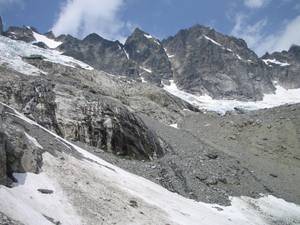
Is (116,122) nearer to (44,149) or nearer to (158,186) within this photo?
(158,186)

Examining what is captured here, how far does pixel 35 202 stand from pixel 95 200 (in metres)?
3.56

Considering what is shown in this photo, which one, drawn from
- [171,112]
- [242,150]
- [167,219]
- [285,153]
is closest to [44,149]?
[167,219]

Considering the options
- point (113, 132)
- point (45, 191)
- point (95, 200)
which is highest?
point (113, 132)

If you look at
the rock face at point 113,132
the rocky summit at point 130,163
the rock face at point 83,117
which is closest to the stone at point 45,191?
the rocky summit at point 130,163

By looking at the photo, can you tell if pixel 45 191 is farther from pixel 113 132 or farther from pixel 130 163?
pixel 113 132

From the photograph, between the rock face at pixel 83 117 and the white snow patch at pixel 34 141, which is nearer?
the white snow patch at pixel 34 141

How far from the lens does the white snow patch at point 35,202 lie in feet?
57.3

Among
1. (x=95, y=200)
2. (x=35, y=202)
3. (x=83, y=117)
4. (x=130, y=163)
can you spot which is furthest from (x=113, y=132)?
(x=35, y=202)

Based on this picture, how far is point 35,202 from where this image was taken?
1950cm

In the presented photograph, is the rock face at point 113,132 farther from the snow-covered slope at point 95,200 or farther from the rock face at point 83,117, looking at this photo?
the snow-covered slope at point 95,200

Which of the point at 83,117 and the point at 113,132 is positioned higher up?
the point at 83,117

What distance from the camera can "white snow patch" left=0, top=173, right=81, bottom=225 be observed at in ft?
57.3

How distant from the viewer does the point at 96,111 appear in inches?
1620

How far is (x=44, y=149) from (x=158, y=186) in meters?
9.08
